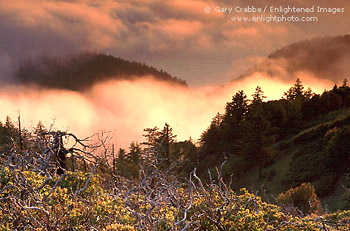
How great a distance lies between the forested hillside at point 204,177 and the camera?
19.5ft

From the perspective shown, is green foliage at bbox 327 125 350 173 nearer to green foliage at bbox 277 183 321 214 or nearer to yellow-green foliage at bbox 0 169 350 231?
green foliage at bbox 277 183 321 214

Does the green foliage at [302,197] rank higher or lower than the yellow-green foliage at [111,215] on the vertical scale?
lower

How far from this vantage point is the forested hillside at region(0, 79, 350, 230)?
593 centimetres

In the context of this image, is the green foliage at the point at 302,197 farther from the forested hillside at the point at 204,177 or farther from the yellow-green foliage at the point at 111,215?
the yellow-green foliage at the point at 111,215

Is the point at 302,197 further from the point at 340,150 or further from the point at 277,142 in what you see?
the point at 277,142

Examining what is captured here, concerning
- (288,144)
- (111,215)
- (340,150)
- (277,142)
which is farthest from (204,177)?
(111,215)

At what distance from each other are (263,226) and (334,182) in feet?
103

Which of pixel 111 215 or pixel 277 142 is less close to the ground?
pixel 111 215

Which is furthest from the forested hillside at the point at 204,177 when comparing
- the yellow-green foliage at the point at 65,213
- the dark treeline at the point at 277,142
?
the dark treeline at the point at 277,142

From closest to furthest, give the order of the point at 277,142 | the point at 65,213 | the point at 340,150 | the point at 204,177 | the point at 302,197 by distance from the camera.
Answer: the point at 65,213, the point at 302,197, the point at 340,150, the point at 277,142, the point at 204,177

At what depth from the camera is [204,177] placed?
53.1 metres

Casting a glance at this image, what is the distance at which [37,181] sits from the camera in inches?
273

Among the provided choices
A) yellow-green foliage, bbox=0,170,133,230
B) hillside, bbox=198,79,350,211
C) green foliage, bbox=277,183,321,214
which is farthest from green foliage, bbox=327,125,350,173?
yellow-green foliage, bbox=0,170,133,230

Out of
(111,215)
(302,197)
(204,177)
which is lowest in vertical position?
(204,177)
